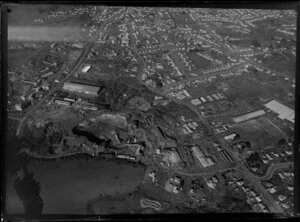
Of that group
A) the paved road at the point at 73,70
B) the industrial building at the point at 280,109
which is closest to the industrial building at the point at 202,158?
the industrial building at the point at 280,109

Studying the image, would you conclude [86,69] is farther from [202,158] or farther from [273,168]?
[273,168]

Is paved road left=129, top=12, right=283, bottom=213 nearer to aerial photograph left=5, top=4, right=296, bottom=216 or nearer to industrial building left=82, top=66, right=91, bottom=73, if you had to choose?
aerial photograph left=5, top=4, right=296, bottom=216

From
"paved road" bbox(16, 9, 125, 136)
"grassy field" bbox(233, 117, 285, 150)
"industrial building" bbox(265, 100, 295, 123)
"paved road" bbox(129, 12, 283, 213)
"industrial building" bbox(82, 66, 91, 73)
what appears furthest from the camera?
"industrial building" bbox(82, 66, 91, 73)


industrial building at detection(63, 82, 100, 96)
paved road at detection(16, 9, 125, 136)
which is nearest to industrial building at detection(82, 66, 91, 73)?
paved road at detection(16, 9, 125, 136)

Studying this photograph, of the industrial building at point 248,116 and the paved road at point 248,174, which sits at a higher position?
the industrial building at point 248,116

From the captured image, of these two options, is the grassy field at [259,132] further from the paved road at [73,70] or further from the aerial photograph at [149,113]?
the paved road at [73,70]

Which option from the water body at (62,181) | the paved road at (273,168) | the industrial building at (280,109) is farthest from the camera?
the industrial building at (280,109)

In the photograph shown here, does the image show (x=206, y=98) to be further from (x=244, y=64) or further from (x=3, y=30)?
(x=3, y=30)

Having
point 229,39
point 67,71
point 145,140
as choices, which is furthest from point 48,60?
point 229,39
